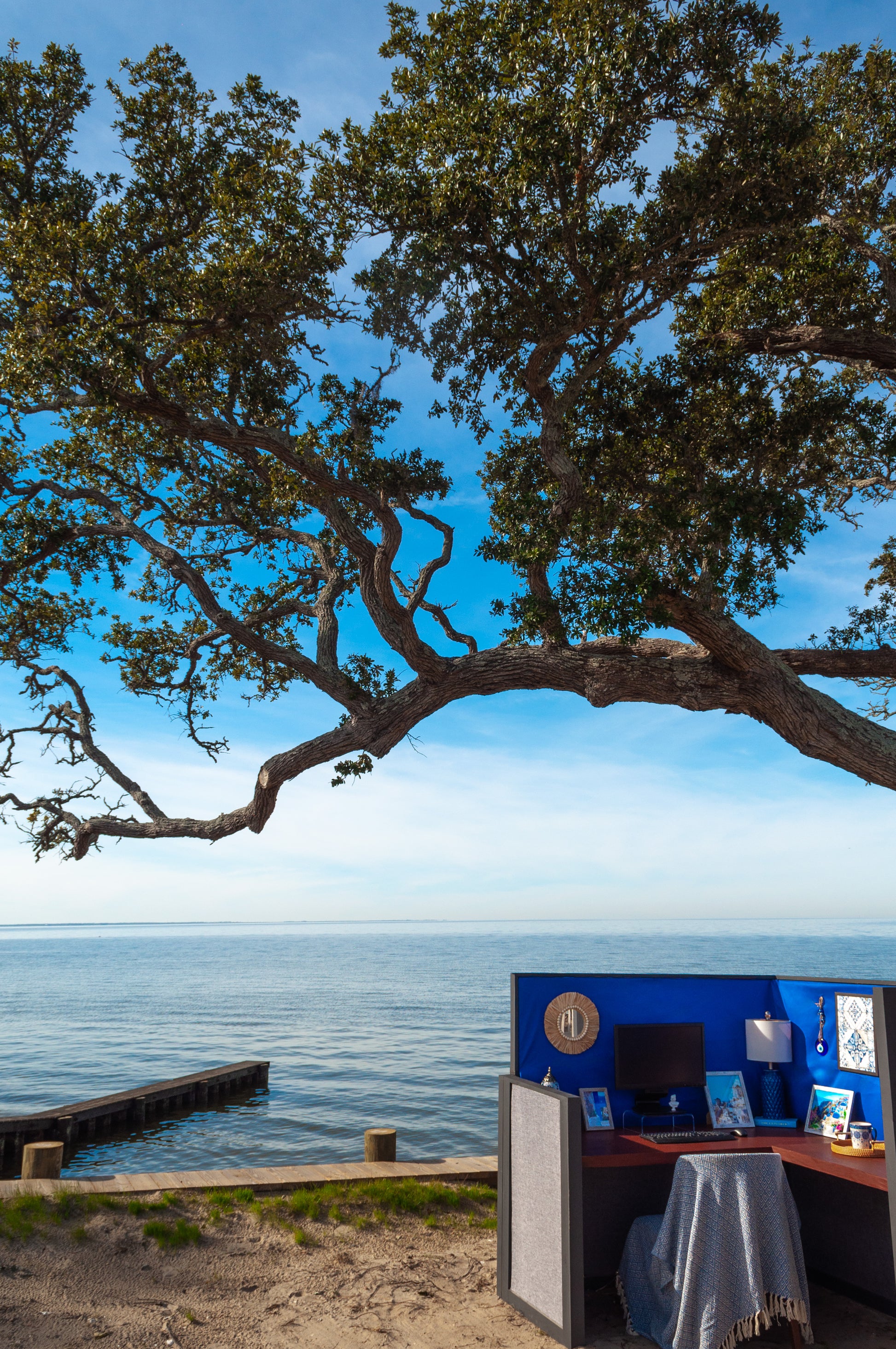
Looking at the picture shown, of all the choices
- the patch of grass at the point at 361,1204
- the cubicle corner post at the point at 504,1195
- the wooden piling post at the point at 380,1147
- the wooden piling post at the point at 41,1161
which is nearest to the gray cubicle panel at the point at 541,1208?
the cubicle corner post at the point at 504,1195

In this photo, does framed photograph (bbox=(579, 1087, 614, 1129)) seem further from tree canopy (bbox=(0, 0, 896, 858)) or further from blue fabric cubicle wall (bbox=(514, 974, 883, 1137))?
tree canopy (bbox=(0, 0, 896, 858))

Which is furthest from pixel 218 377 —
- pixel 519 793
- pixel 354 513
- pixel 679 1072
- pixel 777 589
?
pixel 519 793

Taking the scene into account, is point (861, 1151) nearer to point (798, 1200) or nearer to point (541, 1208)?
point (798, 1200)

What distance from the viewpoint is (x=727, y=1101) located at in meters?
5.24

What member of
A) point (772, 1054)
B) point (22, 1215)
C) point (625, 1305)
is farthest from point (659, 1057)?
A: point (22, 1215)

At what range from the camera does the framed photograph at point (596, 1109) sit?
5020 mm

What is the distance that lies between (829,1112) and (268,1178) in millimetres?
3741

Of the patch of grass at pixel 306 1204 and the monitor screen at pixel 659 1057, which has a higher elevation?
the monitor screen at pixel 659 1057

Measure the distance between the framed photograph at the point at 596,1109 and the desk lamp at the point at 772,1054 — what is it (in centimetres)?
98

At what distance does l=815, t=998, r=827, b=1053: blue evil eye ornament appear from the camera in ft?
16.6

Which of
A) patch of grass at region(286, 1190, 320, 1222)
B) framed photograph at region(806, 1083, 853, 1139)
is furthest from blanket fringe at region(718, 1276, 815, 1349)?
patch of grass at region(286, 1190, 320, 1222)

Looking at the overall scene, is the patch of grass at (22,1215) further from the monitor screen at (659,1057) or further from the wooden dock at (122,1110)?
the wooden dock at (122,1110)

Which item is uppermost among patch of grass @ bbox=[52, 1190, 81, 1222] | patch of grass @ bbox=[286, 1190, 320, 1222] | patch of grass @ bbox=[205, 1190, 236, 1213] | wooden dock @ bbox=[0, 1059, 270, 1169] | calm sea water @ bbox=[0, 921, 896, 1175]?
patch of grass @ bbox=[52, 1190, 81, 1222]

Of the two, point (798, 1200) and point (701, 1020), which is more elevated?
point (701, 1020)
